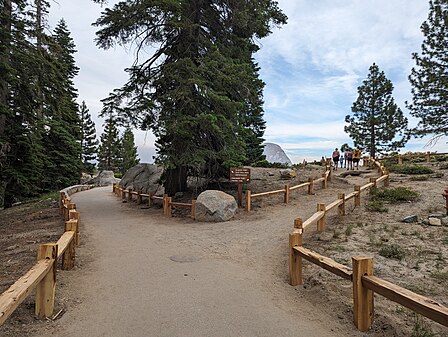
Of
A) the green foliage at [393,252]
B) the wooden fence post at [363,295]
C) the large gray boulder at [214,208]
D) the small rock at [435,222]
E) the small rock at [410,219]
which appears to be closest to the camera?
the wooden fence post at [363,295]

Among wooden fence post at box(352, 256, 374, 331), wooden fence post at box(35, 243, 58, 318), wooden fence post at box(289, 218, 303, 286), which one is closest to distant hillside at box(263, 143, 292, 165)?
wooden fence post at box(289, 218, 303, 286)

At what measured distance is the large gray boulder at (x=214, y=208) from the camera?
31.3ft

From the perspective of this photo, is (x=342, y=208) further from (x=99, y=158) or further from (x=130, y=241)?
(x=99, y=158)

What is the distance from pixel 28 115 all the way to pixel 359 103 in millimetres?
27012

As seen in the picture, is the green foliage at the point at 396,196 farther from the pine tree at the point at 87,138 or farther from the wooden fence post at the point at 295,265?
the pine tree at the point at 87,138

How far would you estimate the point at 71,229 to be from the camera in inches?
216

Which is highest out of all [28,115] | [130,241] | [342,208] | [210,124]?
[28,115]

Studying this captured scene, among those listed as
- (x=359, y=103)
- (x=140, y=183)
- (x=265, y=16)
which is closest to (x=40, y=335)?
(x=265, y=16)

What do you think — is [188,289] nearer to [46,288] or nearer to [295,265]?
[295,265]

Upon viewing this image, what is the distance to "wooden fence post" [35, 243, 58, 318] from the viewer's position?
3.37 metres

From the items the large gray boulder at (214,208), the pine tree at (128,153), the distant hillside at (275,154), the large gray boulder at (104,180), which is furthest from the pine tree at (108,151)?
the large gray boulder at (214,208)

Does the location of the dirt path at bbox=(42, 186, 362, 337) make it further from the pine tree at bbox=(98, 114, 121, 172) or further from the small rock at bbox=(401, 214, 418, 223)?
the pine tree at bbox=(98, 114, 121, 172)

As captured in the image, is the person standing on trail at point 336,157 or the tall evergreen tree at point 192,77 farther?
the person standing on trail at point 336,157

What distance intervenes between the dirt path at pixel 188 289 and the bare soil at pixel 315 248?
0.16 feet
